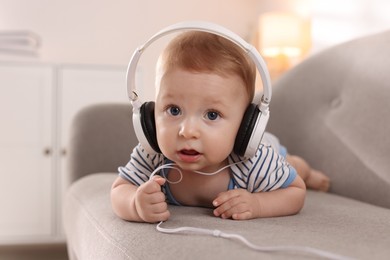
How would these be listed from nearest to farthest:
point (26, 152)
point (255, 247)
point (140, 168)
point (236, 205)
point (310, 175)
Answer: point (255, 247)
point (236, 205)
point (140, 168)
point (310, 175)
point (26, 152)

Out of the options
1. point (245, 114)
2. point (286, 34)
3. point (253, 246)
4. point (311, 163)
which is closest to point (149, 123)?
point (245, 114)

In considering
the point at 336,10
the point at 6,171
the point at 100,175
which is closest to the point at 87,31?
the point at 6,171

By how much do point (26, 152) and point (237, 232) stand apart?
5.80 feet

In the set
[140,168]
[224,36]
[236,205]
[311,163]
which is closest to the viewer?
[224,36]

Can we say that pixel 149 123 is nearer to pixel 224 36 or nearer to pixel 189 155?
pixel 189 155

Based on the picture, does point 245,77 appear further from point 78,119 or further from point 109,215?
point 78,119

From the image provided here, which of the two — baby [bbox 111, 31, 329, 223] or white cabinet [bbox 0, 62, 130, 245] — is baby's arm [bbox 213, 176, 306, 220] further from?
white cabinet [bbox 0, 62, 130, 245]

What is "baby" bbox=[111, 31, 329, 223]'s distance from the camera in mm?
836

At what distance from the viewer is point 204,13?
3164 mm

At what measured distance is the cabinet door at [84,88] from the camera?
237 centimetres

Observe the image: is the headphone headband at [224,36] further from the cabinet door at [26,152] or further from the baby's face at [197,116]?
the cabinet door at [26,152]

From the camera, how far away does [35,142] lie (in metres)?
2.33

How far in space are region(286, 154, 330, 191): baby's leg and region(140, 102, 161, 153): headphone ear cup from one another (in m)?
0.55

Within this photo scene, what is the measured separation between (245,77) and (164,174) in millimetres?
243
